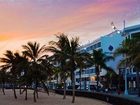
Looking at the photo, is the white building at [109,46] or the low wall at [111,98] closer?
the low wall at [111,98]

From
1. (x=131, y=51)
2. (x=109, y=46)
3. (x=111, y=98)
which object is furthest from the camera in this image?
(x=109, y=46)

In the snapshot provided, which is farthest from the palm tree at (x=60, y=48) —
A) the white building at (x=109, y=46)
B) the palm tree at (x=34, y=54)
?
the white building at (x=109, y=46)

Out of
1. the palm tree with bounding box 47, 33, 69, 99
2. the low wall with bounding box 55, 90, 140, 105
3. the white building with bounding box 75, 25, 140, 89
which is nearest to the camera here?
the low wall with bounding box 55, 90, 140, 105

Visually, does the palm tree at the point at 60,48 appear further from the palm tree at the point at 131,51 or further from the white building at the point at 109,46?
the white building at the point at 109,46

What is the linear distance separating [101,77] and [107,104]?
79.5 m

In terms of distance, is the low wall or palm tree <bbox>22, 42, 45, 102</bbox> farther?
palm tree <bbox>22, 42, 45, 102</bbox>

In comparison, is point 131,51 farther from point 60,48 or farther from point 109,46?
point 109,46

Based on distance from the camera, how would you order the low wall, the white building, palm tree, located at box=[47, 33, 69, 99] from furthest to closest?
the white building, palm tree, located at box=[47, 33, 69, 99], the low wall

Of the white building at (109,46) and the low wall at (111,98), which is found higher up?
the white building at (109,46)

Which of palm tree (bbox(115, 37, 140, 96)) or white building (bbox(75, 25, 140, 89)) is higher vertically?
white building (bbox(75, 25, 140, 89))

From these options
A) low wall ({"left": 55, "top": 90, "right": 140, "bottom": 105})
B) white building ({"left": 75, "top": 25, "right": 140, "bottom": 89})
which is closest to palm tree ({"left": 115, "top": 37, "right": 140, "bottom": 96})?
low wall ({"left": 55, "top": 90, "right": 140, "bottom": 105})

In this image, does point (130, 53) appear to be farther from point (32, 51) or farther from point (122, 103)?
point (122, 103)

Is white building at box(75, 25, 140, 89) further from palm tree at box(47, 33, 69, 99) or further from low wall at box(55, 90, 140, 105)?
palm tree at box(47, 33, 69, 99)

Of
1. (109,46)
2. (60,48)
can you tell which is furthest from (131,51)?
(109,46)
